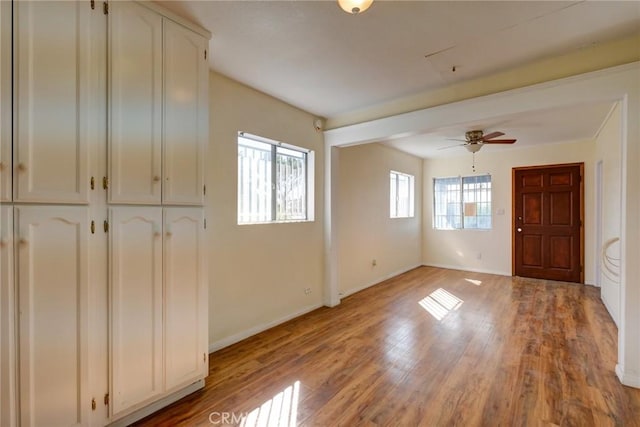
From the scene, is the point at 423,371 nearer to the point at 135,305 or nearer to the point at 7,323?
the point at 135,305

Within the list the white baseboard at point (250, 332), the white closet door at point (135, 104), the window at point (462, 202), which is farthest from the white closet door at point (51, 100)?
the window at point (462, 202)

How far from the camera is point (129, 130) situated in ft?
5.89

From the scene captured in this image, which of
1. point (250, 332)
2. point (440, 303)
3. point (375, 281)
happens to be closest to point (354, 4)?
point (250, 332)

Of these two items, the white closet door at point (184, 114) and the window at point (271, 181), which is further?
the window at point (271, 181)

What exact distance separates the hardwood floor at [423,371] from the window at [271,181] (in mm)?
1365

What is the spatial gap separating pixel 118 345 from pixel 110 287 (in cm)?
36

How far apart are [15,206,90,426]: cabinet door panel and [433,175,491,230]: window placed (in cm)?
680

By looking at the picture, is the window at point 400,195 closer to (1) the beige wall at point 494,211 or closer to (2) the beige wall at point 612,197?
(1) the beige wall at point 494,211

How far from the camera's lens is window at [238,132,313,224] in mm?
3178

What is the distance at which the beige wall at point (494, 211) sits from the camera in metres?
5.27

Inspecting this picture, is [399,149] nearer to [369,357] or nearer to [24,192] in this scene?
[369,357]

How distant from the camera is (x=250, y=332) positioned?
125 inches

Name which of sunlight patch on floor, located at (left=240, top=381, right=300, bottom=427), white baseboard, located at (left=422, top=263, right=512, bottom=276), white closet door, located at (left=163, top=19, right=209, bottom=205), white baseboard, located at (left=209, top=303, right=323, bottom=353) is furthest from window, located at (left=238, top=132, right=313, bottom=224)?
white baseboard, located at (left=422, top=263, right=512, bottom=276)

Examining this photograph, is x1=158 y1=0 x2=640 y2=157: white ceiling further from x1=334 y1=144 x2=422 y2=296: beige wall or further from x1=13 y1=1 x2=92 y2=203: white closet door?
x1=334 y1=144 x2=422 y2=296: beige wall
